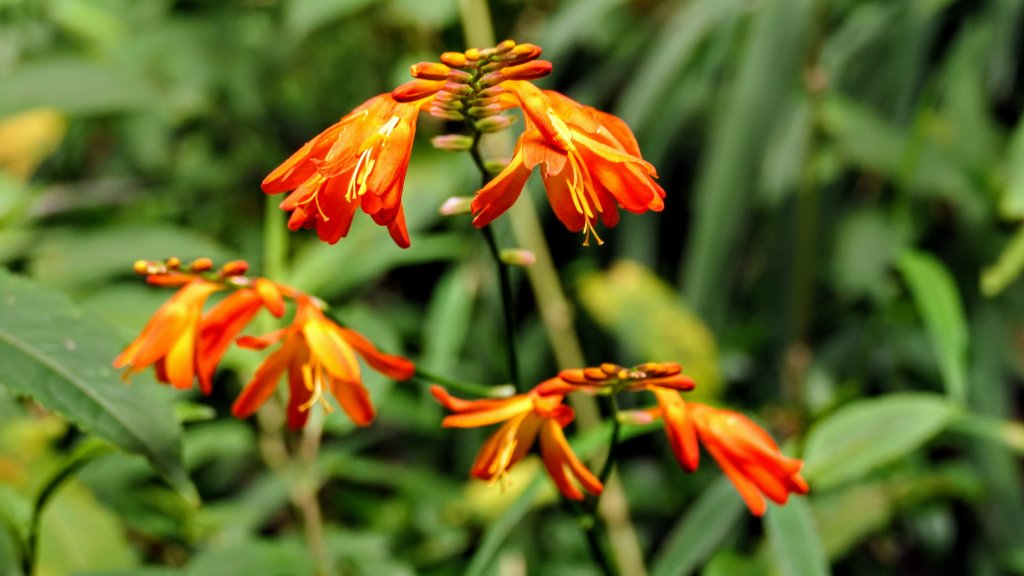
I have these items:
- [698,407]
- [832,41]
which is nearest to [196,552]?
[698,407]

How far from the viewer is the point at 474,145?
1.55 feet

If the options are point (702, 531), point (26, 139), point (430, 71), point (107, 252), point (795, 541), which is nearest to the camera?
point (430, 71)

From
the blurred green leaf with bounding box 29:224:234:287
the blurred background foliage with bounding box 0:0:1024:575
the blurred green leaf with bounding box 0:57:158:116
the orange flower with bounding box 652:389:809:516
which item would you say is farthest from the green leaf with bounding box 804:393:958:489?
the blurred green leaf with bounding box 0:57:158:116

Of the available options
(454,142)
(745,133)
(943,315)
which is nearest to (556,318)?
(745,133)

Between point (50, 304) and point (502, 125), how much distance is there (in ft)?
0.89

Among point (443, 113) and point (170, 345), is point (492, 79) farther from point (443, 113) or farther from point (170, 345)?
point (170, 345)

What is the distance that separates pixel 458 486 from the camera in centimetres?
133

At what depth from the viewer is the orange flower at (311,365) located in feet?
1.65

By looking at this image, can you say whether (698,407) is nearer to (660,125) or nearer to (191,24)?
(660,125)

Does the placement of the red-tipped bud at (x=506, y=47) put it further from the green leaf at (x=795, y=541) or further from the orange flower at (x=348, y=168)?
the green leaf at (x=795, y=541)

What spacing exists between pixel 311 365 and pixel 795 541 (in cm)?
34

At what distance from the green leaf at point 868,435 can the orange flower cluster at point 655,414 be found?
29 cm

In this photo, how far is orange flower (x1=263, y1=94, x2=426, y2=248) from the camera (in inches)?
16.7

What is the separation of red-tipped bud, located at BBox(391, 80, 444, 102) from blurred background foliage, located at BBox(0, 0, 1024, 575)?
1.14 feet
